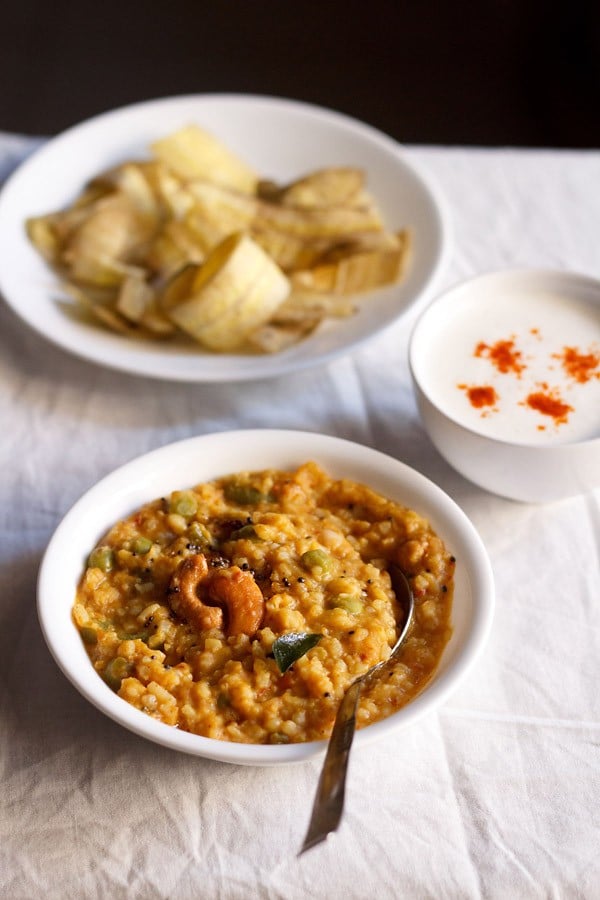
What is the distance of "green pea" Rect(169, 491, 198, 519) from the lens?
2459mm

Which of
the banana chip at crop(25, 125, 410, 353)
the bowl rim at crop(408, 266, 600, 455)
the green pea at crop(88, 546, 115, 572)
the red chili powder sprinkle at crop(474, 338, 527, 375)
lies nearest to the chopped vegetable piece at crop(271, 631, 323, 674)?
the green pea at crop(88, 546, 115, 572)

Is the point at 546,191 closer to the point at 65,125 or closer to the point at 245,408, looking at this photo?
the point at 245,408

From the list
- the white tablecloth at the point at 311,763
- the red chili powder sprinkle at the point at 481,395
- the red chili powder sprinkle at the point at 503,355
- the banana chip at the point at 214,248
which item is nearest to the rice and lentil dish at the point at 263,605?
the white tablecloth at the point at 311,763

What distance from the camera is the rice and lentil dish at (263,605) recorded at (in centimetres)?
206

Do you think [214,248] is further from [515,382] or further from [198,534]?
[198,534]

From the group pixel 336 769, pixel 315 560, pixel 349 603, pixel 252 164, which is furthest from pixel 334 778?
pixel 252 164

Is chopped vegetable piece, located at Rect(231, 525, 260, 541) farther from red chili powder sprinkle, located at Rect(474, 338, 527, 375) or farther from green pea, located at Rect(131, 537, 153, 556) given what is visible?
red chili powder sprinkle, located at Rect(474, 338, 527, 375)

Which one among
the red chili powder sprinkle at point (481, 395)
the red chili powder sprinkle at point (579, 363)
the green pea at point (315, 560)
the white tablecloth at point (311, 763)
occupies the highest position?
the green pea at point (315, 560)

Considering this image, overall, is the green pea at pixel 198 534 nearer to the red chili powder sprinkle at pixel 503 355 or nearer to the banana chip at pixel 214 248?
the banana chip at pixel 214 248

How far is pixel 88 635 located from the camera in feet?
7.18

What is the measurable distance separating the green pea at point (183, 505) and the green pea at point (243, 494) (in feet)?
0.35

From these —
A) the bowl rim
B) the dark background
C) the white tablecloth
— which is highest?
the bowl rim

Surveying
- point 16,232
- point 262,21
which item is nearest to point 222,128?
point 16,232

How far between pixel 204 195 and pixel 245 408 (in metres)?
0.80
